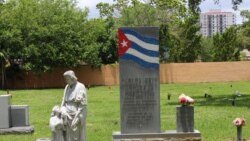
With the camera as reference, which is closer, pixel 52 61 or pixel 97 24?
pixel 52 61

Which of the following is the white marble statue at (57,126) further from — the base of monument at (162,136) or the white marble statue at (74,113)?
the base of monument at (162,136)

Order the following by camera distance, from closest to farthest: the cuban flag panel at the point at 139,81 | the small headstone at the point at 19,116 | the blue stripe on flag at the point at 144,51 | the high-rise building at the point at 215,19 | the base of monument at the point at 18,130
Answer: the cuban flag panel at the point at 139,81, the blue stripe on flag at the point at 144,51, the base of monument at the point at 18,130, the small headstone at the point at 19,116, the high-rise building at the point at 215,19

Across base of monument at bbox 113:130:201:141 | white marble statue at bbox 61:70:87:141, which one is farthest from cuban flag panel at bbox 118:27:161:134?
white marble statue at bbox 61:70:87:141

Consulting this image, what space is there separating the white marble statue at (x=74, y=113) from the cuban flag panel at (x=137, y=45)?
1877 millimetres

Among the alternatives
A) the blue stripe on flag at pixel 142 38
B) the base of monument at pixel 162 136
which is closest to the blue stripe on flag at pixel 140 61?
the blue stripe on flag at pixel 142 38

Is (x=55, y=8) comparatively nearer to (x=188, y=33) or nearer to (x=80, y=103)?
(x=188, y=33)

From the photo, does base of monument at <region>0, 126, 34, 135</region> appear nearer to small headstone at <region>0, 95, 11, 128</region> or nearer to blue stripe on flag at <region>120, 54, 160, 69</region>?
small headstone at <region>0, 95, 11, 128</region>

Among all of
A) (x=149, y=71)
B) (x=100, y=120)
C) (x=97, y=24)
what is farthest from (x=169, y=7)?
(x=149, y=71)

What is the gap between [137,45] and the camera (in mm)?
11531

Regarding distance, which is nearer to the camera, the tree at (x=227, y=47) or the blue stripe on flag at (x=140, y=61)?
the blue stripe on flag at (x=140, y=61)

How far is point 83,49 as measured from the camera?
Answer: 138 ft

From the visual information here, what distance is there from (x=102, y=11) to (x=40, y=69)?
61.1 ft

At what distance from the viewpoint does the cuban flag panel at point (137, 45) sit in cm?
1152

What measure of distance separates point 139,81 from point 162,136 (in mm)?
1206
